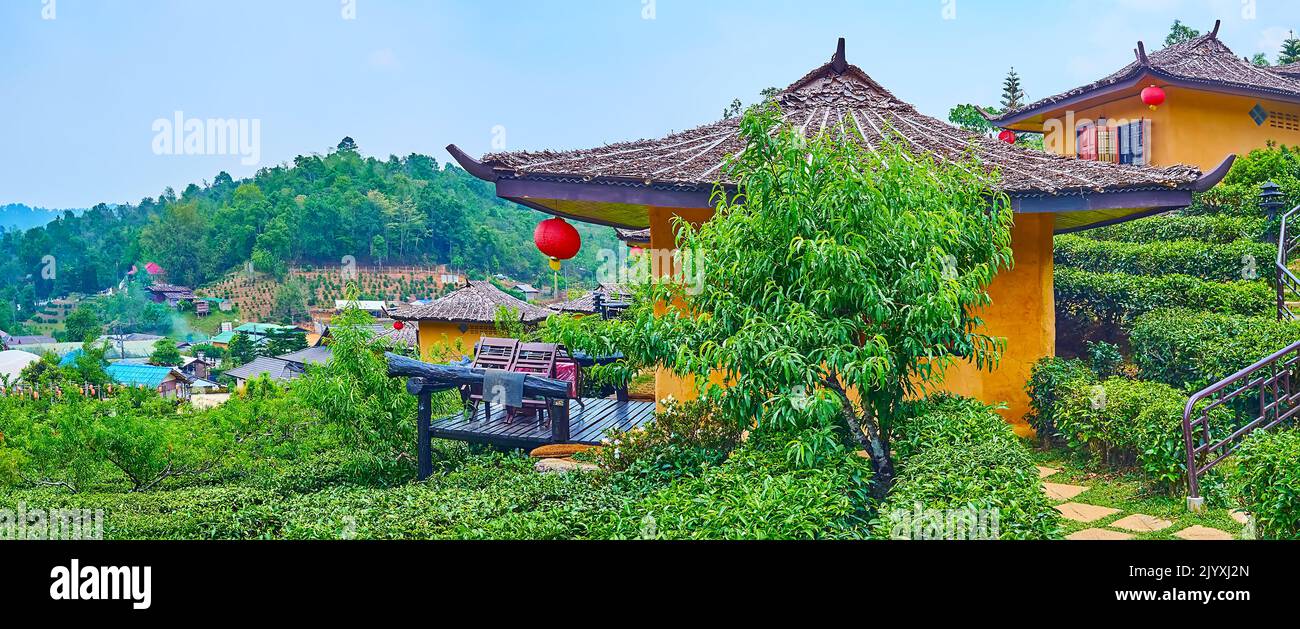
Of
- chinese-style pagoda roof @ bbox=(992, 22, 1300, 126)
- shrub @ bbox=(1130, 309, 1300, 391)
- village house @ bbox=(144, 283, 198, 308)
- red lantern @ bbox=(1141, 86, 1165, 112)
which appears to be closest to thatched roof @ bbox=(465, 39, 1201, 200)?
shrub @ bbox=(1130, 309, 1300, 391)

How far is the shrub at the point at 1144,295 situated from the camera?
10328 millimetres

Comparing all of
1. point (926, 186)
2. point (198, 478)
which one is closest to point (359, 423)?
point (198, 478)

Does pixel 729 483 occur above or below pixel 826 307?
below

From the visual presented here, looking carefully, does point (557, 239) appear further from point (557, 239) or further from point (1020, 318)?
point (1020, 318)

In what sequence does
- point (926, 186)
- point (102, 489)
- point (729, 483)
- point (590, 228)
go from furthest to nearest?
point (590, 228) → point (102, 489) → point (926, 186) → point (729, 483)

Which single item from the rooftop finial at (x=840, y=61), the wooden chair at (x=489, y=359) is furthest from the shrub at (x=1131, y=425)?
the wooden chair at (x=489, y=359)

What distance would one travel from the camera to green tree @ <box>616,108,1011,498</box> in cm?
501

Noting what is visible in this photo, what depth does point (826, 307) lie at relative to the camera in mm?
5051

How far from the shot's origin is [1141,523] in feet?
19.4

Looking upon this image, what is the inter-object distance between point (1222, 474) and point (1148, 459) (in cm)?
45

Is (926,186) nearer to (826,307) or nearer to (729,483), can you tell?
(826,307)

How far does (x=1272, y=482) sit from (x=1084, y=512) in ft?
5.64

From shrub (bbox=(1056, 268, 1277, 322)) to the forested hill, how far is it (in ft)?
125

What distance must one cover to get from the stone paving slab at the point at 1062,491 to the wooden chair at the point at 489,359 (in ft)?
15.5
